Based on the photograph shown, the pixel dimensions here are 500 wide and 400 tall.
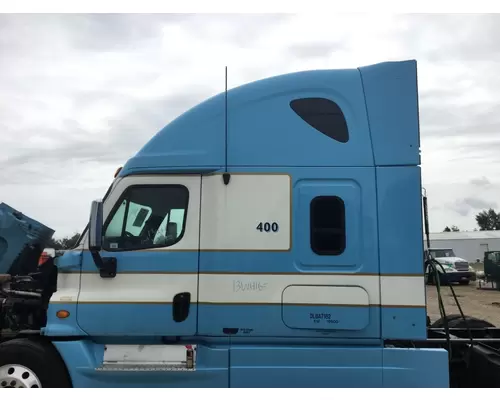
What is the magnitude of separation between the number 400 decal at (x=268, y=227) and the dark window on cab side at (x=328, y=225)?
1.18ft

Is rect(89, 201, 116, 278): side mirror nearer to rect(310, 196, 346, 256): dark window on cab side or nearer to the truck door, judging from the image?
the truck door

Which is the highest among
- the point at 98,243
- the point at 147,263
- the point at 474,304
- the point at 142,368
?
the point at 98,243

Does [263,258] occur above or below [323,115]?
below

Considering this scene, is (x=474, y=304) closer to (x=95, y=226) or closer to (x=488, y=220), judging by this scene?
(x=95, y=226)

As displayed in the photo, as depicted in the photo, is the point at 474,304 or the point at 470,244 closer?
the point at 474,304

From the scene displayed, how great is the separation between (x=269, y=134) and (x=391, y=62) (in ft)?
4.78

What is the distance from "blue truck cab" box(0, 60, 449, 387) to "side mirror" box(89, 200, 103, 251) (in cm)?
1

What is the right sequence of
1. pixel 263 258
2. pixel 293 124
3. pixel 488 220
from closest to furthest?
pixel 263 258
pixel 293 124
pixel 488 220

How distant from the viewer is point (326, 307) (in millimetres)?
4270

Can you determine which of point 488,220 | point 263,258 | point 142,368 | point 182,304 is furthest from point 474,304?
point 488,220

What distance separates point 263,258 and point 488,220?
10282cm

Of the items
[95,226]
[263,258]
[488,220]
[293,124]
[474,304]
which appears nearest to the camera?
[95,226]

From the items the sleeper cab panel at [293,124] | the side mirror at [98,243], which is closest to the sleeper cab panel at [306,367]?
the side mirror at [98,243]

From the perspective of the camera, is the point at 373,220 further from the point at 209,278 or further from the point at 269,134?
the point at 209,278
